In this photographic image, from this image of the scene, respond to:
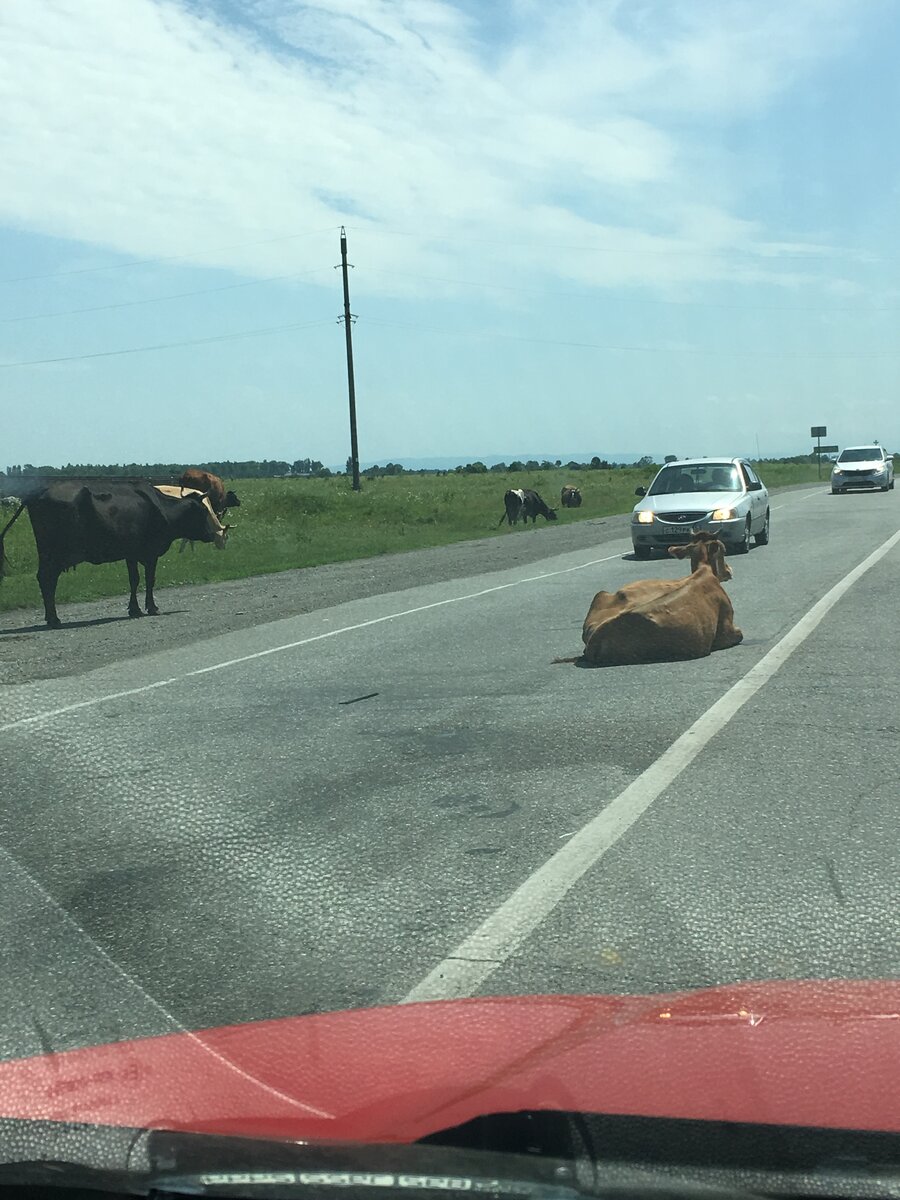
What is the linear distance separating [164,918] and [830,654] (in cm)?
730

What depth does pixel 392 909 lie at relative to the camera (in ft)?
15.8

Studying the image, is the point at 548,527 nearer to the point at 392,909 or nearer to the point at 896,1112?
the point at 392,909

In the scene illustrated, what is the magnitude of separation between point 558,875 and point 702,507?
57.3 feet

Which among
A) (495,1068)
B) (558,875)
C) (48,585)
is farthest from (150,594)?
(495,1068)

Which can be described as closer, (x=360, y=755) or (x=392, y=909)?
(x=392, y=909)

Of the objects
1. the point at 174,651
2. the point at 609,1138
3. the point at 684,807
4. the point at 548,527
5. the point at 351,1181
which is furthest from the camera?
the point at 548,527

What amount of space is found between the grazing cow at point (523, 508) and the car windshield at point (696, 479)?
14.7 meters

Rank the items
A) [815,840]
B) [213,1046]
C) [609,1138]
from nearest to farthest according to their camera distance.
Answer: [609,1138] < [213,1046] < [815,840]

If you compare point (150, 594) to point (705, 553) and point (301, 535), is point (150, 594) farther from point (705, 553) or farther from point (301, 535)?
point (301, 535)

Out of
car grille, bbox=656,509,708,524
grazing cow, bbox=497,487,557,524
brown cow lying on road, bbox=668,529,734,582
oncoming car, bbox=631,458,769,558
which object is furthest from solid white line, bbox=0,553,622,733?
grazing cow, bbox=497,487,557,524

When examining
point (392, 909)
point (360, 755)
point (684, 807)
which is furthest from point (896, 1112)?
point (360, 755)

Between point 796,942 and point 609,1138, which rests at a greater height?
point 609,1138

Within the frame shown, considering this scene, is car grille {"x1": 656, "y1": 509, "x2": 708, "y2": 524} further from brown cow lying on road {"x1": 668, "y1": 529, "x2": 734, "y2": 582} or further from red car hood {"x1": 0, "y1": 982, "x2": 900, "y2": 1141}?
red car hood {"x1": 0, "y1": 982, "x2": 900, "y2": 1141}

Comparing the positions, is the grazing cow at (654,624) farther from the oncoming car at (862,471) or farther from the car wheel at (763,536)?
the oncoming car at (862,471)
